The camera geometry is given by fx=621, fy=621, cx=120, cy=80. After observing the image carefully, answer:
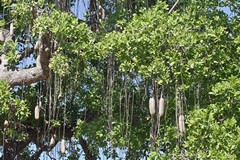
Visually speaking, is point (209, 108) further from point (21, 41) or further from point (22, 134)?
point (21, 41)

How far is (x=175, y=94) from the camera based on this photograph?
413cm

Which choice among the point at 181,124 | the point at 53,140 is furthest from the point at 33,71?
the point at 181,124

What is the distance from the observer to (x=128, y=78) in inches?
179

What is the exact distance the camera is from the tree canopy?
3980 mm

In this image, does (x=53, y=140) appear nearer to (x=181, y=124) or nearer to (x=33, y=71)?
(x=33, y=71)

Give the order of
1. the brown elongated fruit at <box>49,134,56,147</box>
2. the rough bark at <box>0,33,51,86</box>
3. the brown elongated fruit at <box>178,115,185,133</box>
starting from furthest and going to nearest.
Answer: the brown elongated fruit at <box>49,134,56,147</box> → the rough bark at <box>0,33,51,86</box> → the brown elongated fruit at <box>178,115,185,133</box>

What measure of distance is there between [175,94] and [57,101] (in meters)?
1.18

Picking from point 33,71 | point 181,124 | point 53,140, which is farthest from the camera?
point 53,140

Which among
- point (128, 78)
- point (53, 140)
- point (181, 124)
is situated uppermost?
point (128, 78)

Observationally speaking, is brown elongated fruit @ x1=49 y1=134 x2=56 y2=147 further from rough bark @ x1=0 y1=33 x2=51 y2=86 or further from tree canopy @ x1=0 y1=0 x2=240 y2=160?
rough bark @ x1=0 y1=33 x2=51 y2=86

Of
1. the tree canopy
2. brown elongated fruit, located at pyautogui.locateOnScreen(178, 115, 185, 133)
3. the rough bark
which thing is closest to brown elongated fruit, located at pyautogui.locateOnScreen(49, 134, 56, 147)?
the tree canopy

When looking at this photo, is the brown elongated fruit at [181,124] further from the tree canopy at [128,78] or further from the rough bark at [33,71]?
the rough bark at [33,71]

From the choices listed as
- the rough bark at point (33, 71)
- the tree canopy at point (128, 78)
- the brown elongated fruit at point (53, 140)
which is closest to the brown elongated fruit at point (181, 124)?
the tree canopy at point (128, 78)

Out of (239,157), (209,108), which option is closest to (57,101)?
(209,108)
